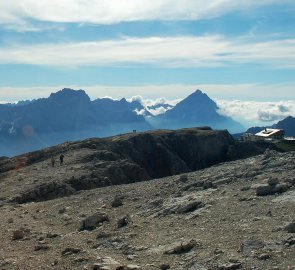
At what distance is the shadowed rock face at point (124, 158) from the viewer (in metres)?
49.1

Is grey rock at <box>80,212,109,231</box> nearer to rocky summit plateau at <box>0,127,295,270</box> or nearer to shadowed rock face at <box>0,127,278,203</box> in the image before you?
rocky summit plateau at <box>0,127,295,270</box>

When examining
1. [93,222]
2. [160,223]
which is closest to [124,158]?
[93,222]

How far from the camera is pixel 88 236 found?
24234 mm

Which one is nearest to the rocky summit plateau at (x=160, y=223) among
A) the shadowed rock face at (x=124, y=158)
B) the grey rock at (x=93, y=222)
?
the grey rock at (x=93, y=222)

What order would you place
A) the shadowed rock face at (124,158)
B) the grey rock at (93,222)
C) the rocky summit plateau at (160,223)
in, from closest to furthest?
the rocky summit plateau at (160,223) → the grey rock at (93,222) → the shadowed rock face at (124,158)

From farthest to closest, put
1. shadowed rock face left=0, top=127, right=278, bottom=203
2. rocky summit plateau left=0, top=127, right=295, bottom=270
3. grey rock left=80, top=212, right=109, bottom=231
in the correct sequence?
shadowed rock face left=0, top=127, right=278, bottom=203
grey rock left=80, top=212, right=109, bottom=231
rocky summit plateau left=0, top=127, right=295, bottom=270

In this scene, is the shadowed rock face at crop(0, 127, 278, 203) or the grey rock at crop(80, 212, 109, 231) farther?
the shadowed rock face at crop(0, 127, 278, 203)

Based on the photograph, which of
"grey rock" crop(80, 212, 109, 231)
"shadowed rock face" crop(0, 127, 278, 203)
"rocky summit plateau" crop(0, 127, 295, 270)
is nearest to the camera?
"rocky summit plateau" crop(0, 127, 295, 270)

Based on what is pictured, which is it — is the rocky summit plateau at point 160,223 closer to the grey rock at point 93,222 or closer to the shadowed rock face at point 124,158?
the grey rock at point 93,222

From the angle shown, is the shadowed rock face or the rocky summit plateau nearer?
the rocky summit plateau

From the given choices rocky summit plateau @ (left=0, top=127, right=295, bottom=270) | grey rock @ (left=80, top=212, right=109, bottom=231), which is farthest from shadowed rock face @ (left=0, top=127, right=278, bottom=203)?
grey rock @ (left=80, top=212, right=109, bottom=231)

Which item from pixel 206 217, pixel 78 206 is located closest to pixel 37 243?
pixel 206 217

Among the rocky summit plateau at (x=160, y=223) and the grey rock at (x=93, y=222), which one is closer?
the rocky summit plateau at (x=160, y=223)

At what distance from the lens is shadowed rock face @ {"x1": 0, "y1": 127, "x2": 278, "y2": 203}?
49.1 metres
